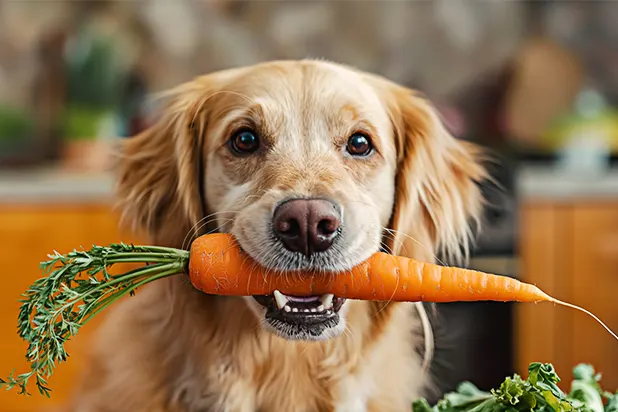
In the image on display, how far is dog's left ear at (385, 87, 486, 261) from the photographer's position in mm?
1180

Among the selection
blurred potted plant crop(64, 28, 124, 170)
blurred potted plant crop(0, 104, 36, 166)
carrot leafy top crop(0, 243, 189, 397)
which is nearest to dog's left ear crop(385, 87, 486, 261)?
carrot leafy top crop(0, 243, 189, 397)

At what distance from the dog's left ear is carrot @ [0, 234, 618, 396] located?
5.9 inches

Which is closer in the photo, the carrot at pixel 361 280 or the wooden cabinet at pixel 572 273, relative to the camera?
the carrot at pixel 361 280

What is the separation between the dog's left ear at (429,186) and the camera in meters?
1.18

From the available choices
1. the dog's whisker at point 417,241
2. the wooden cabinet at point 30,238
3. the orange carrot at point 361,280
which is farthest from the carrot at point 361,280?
the wooden cabinet at point 30,238

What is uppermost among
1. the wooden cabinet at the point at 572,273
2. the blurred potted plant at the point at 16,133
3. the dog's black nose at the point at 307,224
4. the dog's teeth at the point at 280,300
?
the blurred potted plant at the point at 16,133

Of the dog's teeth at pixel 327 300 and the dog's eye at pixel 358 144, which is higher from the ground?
the dog's eye at pixel 358 144

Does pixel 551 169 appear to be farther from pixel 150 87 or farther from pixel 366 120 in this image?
pixel 366 120

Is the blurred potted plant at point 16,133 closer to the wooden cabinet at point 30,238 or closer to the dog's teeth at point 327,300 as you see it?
the wooden cabinet at point 30,238

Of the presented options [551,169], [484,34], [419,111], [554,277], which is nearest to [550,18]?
[484,34]

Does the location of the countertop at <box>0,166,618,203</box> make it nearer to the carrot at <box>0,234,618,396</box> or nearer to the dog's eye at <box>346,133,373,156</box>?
the dog's eye at <box>346,133,373,156</box>

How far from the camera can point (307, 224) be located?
0.94 metres

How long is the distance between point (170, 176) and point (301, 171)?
0.24 meters

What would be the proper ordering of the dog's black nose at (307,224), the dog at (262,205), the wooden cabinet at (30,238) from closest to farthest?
the dog's black nose at (307,224), the dog at (262,205), the wooden cabinet at (30,238)
